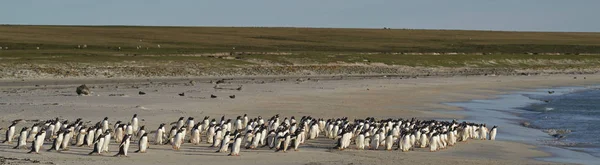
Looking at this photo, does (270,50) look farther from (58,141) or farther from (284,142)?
(58,141)

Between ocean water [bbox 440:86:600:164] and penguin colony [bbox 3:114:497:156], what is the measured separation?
218cm

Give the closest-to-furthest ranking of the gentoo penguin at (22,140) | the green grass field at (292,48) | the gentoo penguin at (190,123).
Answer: the gentoo penguin at (22,140), the gentoo penguin at (190,123), the green grass field at (292,48)

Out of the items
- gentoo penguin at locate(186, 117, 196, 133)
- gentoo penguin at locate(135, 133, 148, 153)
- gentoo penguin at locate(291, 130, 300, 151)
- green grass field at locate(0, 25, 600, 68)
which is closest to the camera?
gentoo penguin at locate(135, 133, 148, 153)

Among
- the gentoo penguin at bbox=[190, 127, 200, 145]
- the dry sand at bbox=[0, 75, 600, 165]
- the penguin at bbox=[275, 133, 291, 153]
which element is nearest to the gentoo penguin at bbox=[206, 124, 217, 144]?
the gentoo penguin at bbox=[190, 127, 200, 145]

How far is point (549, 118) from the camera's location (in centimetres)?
3694

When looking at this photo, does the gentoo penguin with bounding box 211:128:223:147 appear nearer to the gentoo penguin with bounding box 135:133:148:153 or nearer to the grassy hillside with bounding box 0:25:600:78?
the gentoo penguin with bounding box 135:133:148:153

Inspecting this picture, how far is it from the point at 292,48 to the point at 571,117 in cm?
6001

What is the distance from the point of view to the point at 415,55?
88625 millimetres

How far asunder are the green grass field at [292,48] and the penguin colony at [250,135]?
3503cm

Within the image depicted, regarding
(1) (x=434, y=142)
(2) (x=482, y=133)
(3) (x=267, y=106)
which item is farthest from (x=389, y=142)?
(3) (x=267, y=106)

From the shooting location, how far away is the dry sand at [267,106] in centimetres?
2172

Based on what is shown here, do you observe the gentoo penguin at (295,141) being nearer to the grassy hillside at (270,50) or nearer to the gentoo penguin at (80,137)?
the gentoo penguin at (80,137)

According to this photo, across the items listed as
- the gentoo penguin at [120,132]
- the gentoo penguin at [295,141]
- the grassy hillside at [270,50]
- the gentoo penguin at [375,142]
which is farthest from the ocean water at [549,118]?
the grassy hillside at [270,50]

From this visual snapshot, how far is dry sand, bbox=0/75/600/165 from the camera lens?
71.3 ft
